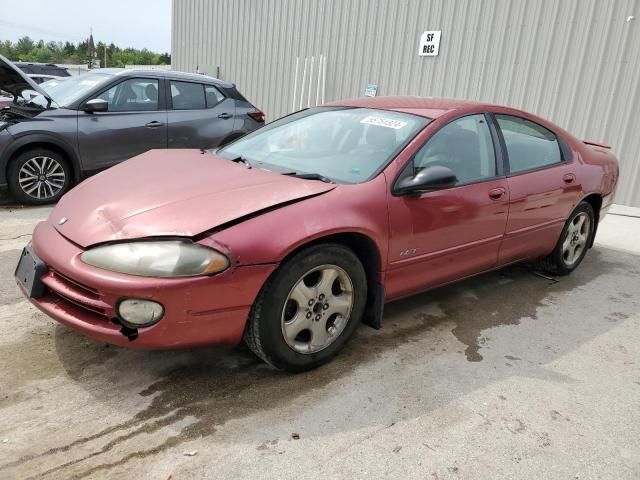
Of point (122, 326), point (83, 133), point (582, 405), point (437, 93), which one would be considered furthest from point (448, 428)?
point (437, 93)

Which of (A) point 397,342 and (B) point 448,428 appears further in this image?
(A) point 397,342

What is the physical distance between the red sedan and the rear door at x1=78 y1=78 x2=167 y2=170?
285cm

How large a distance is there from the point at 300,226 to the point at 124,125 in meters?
4.44

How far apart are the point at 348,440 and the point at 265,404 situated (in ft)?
1.47

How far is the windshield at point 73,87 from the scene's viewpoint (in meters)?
6.06

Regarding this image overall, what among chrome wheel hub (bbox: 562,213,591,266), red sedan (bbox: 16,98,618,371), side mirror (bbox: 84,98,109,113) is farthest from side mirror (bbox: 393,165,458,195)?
side mirror (bbox: 84,98,109,113)

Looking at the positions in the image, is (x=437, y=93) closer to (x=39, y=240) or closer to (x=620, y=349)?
(x=620, y=349)

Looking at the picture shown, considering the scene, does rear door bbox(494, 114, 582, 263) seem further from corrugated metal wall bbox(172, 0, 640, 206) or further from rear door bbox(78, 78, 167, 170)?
rear door bbox(78, 78, 167, 170)

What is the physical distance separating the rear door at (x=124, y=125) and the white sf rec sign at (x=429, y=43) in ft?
14.9

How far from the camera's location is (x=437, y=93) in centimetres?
881

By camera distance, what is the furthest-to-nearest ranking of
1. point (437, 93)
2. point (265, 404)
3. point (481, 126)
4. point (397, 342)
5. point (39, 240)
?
point (437, 93) → point (481, 126) → point (397, 342) → point (39, 240) → point (265, 404)

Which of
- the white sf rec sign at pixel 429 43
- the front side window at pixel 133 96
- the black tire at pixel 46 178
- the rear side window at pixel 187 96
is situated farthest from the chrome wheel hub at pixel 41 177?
the white sf rec sign at pixel 429 43

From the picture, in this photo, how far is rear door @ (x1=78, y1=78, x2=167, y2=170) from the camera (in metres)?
5.98

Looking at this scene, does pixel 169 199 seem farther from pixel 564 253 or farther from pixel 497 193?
pixel 564 253
